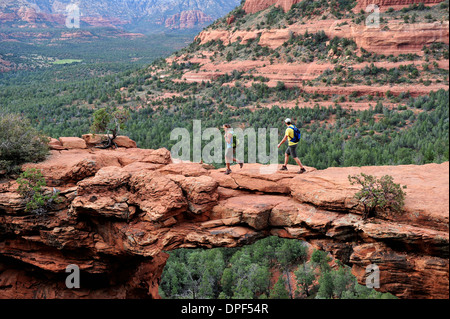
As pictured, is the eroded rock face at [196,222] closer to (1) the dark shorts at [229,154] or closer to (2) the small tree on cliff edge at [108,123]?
(1) the dark shorts at [229,154]

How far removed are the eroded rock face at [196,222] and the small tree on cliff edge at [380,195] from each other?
0.89ft

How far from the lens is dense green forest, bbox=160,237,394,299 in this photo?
21859 millimetres

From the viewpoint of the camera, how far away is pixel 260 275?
23.0m

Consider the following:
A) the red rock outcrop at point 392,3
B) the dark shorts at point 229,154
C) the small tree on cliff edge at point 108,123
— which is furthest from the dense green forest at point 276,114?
the dark shorts at point 229,154

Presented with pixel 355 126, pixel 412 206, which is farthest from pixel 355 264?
pixel 355 126

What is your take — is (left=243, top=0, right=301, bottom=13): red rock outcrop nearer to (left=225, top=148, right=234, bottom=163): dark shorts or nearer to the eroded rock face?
(left=225, top=148, right=234, bottom=163): dark shorts

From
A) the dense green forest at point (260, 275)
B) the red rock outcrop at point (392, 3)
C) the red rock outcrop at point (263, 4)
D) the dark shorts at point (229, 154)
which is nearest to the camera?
the dark shorts at point (229, 154)

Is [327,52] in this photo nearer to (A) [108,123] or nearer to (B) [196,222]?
(A) [108,123]

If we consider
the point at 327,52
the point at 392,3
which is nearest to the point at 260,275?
the point at 327,52

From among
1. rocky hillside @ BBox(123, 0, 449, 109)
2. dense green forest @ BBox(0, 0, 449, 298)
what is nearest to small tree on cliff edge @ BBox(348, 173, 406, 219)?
dense green forest @ BBox(0, 0, 449, 298)

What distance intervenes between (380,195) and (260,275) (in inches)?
586

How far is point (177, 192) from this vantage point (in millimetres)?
11672

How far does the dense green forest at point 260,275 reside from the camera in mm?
21859

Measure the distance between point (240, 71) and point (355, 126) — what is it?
24979 mm
